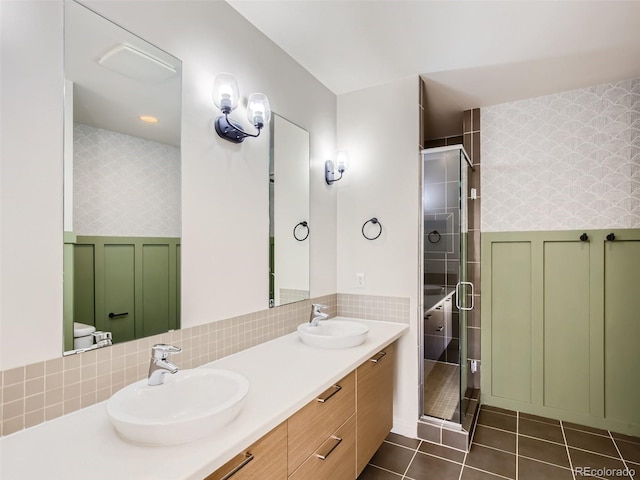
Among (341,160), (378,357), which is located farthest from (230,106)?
(378,357)

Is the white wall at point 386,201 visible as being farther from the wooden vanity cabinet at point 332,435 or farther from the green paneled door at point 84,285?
the green paneled door at point 84,285

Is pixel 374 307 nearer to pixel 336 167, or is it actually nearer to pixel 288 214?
pixel 288 214

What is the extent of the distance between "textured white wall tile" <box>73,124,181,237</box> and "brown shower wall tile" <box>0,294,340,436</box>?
458mm

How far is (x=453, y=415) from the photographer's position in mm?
2449

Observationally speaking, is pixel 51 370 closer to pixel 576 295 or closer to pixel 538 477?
pixel 538 477

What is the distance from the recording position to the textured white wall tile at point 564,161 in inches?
102

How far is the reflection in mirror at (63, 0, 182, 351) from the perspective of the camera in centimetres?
120

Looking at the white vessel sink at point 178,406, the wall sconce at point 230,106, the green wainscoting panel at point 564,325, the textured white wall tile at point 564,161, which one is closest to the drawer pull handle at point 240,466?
the white vessel sink at point 178,406

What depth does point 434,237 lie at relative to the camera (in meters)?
2.53

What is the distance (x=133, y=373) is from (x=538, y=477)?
2.34m

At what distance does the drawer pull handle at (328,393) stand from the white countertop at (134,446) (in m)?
0.06

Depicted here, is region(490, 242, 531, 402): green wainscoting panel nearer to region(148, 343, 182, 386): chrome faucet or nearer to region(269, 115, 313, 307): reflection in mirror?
region(269, 115, 313, 307): reflection in mirror

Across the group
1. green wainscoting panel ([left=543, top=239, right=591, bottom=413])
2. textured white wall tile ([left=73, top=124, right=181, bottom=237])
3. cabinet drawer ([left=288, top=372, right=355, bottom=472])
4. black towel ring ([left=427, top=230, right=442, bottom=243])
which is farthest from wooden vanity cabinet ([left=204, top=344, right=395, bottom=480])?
green wainscoting panel ([left=543, top=239, right=591, bottom=413])

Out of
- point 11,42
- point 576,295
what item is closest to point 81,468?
point 11,42
